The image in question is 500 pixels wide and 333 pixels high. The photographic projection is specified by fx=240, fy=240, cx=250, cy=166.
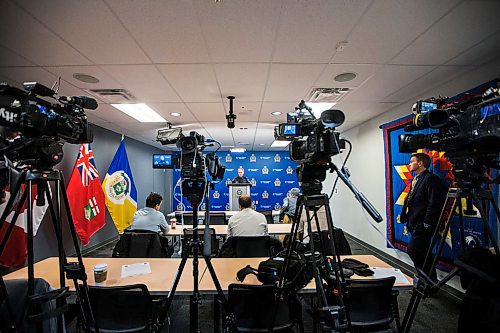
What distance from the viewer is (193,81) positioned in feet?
9.22

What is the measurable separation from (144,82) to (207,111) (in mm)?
1423

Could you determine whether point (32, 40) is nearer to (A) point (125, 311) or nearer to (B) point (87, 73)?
(B) point (87, 73)

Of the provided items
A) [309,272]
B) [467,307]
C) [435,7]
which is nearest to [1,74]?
[309,272]

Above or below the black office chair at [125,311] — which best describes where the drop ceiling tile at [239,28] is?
above

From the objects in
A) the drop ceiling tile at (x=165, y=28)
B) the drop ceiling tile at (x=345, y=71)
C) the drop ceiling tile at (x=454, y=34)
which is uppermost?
the drop ceiling tile at (x=345, y=71)

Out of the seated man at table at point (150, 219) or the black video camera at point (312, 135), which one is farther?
the seated man at table at point (150, 219)

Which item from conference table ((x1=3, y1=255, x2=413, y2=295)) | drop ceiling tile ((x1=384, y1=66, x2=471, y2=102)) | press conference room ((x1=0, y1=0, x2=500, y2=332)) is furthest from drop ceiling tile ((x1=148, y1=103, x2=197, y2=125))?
drop ceiling tile ((x1=384, y1=66, x2=471, y2=102))

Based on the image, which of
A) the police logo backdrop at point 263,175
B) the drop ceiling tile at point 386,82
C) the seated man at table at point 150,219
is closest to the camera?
the drop ceiling tile at point 386,82

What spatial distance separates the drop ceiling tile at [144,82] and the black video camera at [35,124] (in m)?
1.47

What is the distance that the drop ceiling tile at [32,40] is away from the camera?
1.66 meters

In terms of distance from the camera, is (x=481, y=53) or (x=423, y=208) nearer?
(x=481, y=53)

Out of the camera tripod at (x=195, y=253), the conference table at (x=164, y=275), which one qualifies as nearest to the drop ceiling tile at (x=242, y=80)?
the camera tripod at (x=195, y=253)

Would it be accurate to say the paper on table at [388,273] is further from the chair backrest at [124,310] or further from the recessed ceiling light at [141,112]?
the recessed ceiling light at [141,112]

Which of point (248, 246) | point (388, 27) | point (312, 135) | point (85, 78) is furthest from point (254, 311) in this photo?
point (85, 78)
